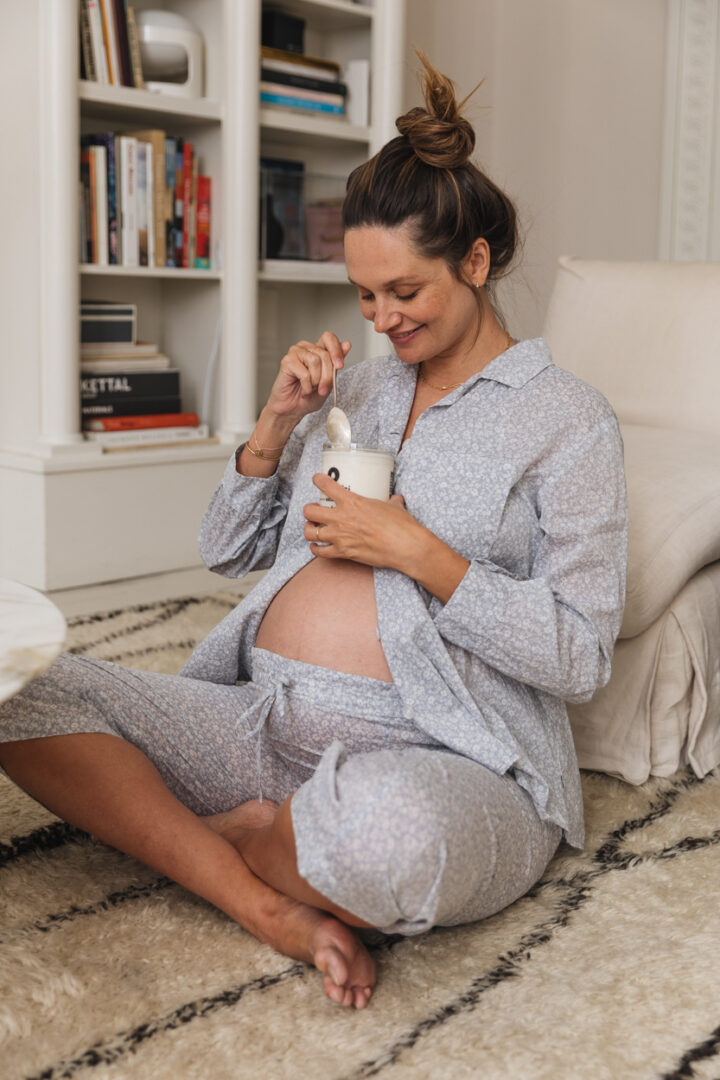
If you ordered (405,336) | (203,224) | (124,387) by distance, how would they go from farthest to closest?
1. (203,224)
2. (124,387)
3. (405,336)

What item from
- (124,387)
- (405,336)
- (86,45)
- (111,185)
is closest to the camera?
(405,336)

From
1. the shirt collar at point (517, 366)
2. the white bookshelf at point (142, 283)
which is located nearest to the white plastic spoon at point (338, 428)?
the shirt collar at point (517, 366)

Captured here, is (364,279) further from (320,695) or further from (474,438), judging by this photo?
(320,695)

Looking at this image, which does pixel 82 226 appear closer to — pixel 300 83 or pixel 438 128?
pixel 300 83

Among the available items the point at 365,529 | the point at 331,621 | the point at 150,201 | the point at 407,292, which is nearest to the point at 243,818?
the point at 331,621

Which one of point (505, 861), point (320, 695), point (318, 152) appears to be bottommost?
point (505, 861)

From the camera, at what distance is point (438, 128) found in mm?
1317

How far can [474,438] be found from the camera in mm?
1355

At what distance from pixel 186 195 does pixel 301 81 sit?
487mm

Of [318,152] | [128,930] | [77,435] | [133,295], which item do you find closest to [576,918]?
[128,930]

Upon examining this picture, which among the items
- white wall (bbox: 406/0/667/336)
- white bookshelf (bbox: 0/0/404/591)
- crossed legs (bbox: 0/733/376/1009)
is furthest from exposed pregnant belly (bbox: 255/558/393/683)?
white wall (bbox: 406/0/667/336)

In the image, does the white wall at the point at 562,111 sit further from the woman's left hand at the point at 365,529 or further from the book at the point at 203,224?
the woman's left hand at the point at 365,529

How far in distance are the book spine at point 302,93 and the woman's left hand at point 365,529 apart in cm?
218

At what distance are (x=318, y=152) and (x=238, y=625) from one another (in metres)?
2.45
